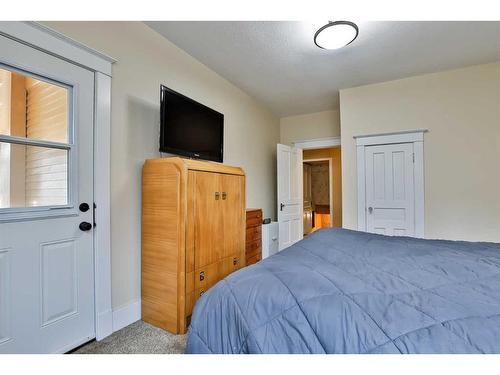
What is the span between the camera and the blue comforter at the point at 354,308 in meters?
0.73

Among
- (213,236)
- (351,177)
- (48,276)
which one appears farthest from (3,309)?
(351,177)

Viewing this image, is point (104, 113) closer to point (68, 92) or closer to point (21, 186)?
point (68, 92)

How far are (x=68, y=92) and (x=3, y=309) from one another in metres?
1.35

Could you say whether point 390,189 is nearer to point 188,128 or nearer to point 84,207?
point 188,128

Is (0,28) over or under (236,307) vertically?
over

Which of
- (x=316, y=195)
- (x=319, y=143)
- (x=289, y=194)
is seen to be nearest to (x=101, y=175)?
(x=289, y=194)

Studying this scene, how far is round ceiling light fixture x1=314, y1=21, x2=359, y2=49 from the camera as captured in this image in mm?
1923

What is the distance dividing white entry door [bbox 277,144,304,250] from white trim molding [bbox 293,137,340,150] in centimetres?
13

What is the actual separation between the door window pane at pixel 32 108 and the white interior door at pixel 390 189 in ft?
11.1

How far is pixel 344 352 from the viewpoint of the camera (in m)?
0.75

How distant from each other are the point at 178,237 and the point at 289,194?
9.14 feet

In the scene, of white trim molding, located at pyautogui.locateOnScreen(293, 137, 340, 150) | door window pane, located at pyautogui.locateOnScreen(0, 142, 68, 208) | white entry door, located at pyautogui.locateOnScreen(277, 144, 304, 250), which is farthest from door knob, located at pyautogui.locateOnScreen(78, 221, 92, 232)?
white trim molding, located at pyautogui.locateOnScreen(293, 137, 340, 150)
